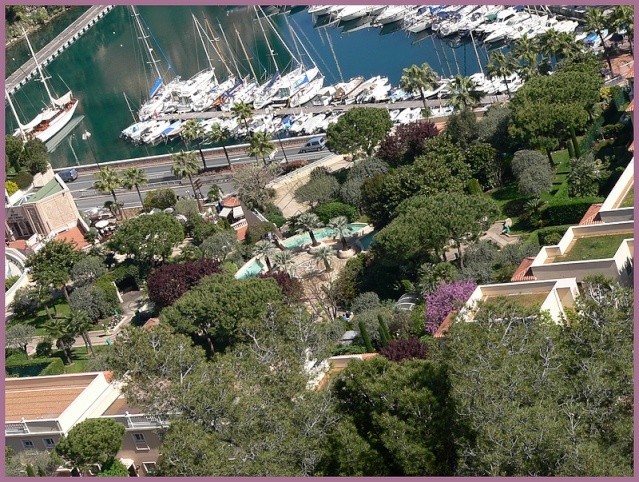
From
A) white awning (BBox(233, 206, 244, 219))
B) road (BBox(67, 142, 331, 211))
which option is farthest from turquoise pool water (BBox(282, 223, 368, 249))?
road (BBox(67, 142, 331, 211))

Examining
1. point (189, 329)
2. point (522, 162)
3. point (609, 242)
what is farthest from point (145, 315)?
point (609, 242)

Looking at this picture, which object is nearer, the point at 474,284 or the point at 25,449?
the point at 25,449

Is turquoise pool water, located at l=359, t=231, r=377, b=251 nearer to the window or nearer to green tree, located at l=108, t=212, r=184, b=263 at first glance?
green tree, located at l=108, t=212, r=184, b=263

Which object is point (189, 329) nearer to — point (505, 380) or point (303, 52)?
point (505, 380)

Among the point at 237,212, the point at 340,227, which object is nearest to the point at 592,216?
the point at 340,227

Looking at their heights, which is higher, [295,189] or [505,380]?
[505,380]

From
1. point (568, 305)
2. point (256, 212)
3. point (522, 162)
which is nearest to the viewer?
point (568, 305)
